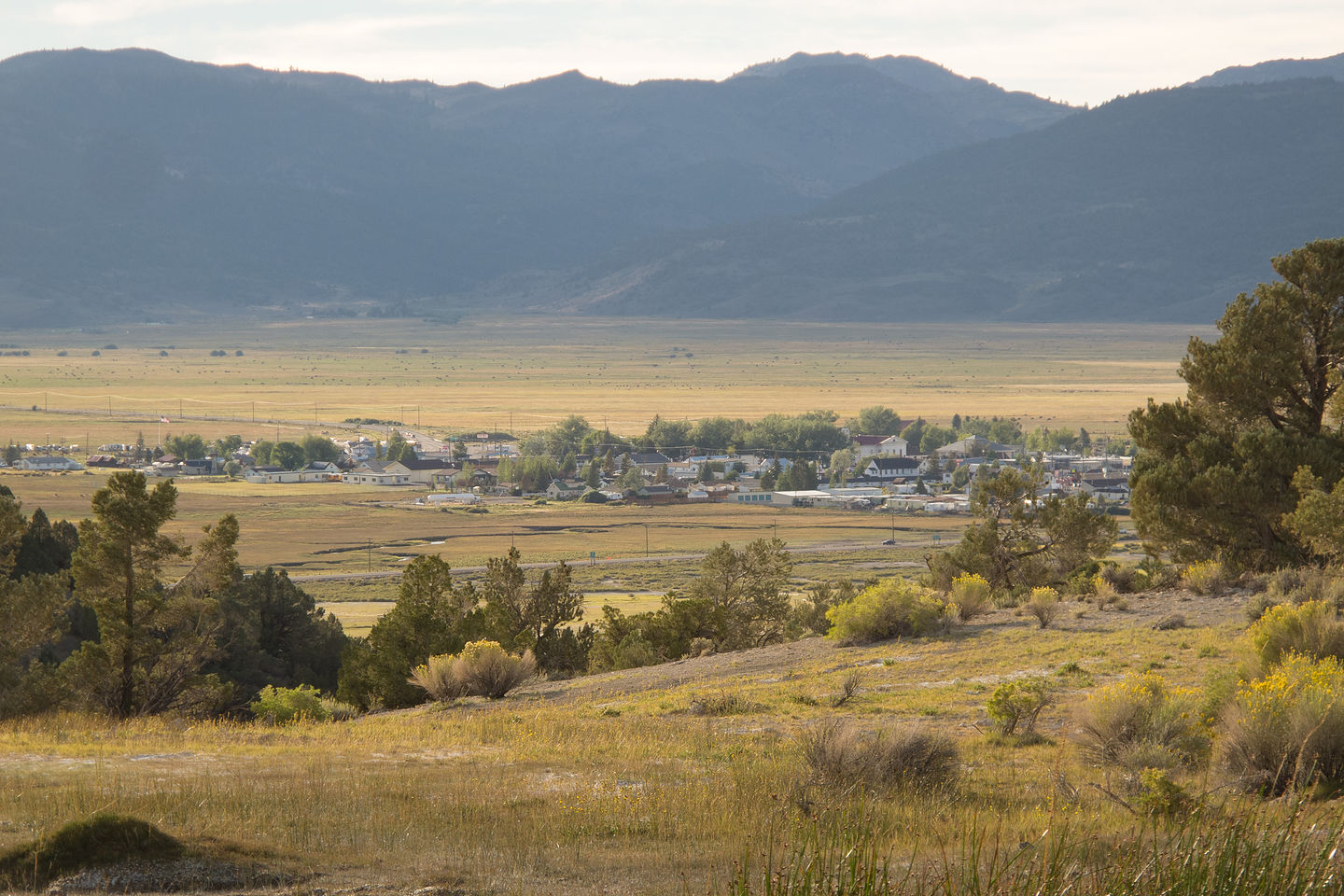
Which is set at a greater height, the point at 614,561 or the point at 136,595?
the point at 136,595

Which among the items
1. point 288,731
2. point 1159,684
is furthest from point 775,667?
point 1159,684

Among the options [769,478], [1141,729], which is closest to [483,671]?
[1141,729]

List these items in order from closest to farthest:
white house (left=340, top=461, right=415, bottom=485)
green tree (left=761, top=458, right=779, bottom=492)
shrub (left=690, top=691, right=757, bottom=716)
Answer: shrub (left=690, top=691, right=757, bottom=716) → green tree (left=761, top=458, right=779, bottom=492) → white house (left=340, top=461, right=415, bottom=485)

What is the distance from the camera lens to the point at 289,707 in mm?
23219

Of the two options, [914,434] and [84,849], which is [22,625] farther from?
[914,434]

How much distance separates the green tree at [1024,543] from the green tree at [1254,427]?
20.8 feet

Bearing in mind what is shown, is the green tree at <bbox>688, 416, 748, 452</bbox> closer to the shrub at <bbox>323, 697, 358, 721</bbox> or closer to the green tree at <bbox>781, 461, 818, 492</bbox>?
the green tree at <bbox>781, 461, 818, 492</bbox>

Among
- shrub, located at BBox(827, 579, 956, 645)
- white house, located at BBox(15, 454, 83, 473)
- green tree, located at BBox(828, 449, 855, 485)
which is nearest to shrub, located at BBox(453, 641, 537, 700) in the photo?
shrub, located at BBox(827, 579, 956, 645)

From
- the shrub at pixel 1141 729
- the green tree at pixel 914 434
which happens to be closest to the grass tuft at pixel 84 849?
the shrub at pixel 1141 729

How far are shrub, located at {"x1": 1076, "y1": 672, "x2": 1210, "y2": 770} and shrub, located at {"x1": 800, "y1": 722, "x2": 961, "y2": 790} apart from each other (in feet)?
4.73

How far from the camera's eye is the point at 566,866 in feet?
Answer: 30.5

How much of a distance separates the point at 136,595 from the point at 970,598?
14587 millimetres

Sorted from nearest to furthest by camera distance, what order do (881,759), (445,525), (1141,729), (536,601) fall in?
1. (881,759)
2. (1141,729)
3. (536,601)
4. (445,525)

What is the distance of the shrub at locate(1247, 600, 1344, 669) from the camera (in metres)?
15.6
